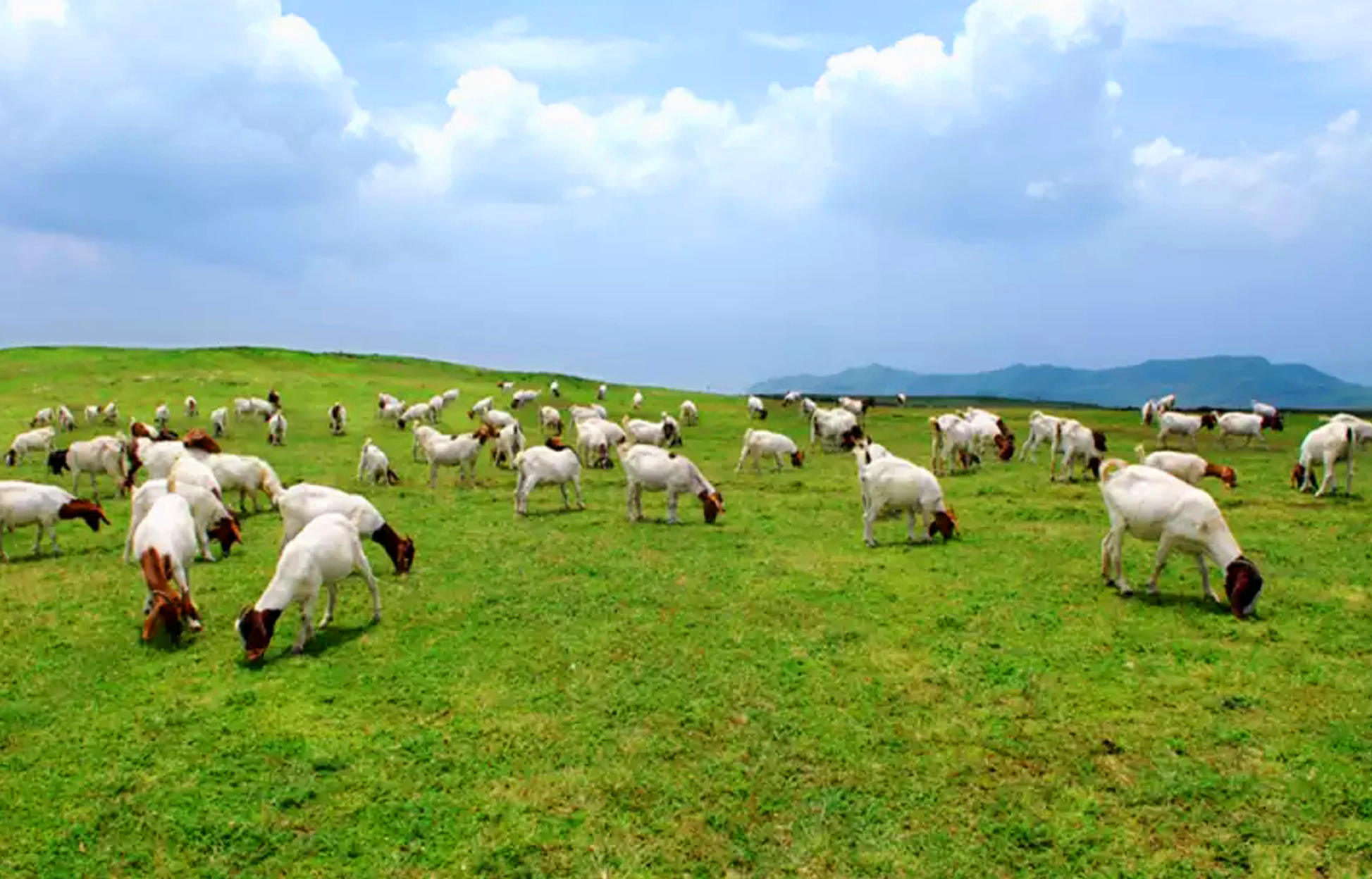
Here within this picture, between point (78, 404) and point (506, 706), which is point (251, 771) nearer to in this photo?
point (506, 706)

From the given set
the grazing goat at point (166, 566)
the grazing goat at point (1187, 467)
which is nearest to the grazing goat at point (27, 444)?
the grazing goat at point (166, 566)

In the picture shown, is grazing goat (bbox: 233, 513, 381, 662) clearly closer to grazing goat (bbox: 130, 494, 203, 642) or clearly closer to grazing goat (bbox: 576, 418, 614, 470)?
grazing goat (bbox: 130, 494, 203, 642)

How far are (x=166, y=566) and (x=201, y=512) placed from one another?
532 cm

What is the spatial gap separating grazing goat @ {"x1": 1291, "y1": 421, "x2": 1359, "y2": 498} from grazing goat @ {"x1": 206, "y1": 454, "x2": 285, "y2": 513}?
28421mm

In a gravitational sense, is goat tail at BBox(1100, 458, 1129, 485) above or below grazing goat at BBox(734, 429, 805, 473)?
above

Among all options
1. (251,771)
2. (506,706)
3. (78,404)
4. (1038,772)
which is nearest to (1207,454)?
(1038,772)

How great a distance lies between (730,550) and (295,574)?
9.15 meters

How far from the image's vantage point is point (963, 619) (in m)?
13.6

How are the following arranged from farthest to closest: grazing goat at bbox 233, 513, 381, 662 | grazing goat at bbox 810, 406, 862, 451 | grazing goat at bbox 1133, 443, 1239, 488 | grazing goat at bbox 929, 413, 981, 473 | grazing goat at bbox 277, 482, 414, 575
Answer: grazing goat at bbox 810, 406, 862, 451 < grazing goat at bbox 929, 413, 981, 473 < grazing goat at bbox 1133, 443, 1239, 488 < grazing goat at bbox 277, 482, 414, 575 < grazing goat at bbox 233, 513, 381, 662

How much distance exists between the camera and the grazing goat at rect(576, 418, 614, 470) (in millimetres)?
33562

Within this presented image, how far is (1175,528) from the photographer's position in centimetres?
1401

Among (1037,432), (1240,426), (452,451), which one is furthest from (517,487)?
(1240,426)

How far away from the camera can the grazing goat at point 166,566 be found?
1289 cm

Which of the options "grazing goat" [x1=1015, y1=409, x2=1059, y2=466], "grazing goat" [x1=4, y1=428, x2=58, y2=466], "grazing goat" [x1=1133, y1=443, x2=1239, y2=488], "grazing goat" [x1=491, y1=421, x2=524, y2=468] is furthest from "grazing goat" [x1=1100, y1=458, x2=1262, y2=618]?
"grazing goat" [x1=4, y1=428, x2=58, y2=466]
